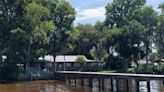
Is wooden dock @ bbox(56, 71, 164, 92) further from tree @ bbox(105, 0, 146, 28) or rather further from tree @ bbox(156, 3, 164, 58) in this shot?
tree @ bbox(105, 0, 146, 28)

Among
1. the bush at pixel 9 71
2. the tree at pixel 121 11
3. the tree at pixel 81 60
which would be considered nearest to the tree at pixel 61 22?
the tree at pixel 81 60

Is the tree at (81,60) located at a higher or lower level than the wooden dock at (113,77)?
higher

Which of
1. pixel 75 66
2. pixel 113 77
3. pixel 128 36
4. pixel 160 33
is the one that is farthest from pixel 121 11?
pixel 113 77

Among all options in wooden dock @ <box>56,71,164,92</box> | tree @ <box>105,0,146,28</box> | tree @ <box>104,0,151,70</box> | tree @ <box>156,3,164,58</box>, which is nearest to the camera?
wooden dock @ <box>56,71,164,92</box>

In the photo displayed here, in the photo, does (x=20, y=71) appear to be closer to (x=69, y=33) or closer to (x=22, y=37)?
(x=22, y=37)

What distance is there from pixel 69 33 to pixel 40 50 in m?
6.64

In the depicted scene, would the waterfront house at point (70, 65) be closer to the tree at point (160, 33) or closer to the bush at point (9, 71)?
the tree at point (160, 33)

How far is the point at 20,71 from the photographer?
2773 inches

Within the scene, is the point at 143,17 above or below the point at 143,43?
above

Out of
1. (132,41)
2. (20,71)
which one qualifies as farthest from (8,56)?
(132,41)

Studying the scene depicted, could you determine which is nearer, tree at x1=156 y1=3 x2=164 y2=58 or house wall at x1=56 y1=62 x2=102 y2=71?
tree at x1=156 y1=3 x2=164 y2=58

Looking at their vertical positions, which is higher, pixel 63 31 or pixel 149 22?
pixel 149 22

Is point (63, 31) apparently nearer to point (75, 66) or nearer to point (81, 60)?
point (81, 60)

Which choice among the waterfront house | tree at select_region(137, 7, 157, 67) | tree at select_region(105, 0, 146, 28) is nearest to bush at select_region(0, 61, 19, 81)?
the waterfront house
